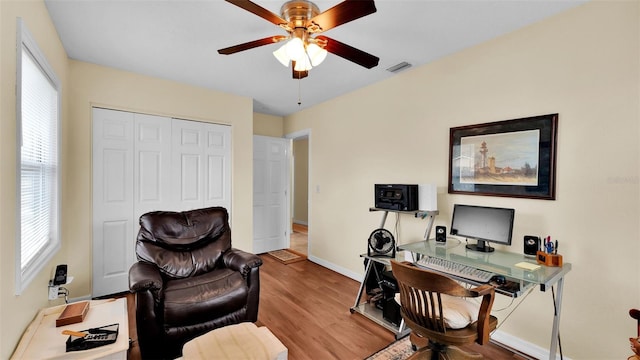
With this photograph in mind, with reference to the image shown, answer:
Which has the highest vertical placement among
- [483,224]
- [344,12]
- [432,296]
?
[344,12]

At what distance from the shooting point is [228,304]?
6.92ft

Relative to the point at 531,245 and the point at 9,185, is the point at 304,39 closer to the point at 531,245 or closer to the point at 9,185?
the point at 9,185

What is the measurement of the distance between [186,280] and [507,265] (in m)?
2.40

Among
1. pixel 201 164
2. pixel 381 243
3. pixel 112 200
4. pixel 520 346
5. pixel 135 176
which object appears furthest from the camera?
pixel 201 164

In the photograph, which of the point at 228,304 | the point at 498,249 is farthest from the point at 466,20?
the point at 228,304

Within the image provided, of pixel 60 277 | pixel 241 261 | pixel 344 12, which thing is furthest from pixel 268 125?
pixel 344 12

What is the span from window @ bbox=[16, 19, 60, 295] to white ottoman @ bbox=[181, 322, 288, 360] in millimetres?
984

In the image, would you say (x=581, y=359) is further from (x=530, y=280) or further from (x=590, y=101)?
(x=590, y=101)

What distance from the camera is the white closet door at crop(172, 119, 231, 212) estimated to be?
3.53m

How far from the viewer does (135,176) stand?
3232 mm

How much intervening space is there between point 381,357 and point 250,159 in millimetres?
2972

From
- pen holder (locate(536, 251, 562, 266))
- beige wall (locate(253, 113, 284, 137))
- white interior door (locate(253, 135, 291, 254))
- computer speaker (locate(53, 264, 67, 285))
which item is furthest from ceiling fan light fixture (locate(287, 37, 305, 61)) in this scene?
beige wall (locate(253, 113, 284, 137))

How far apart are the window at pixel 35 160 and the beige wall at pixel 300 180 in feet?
17.5

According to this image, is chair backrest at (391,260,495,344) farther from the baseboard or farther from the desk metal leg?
the baseboard
